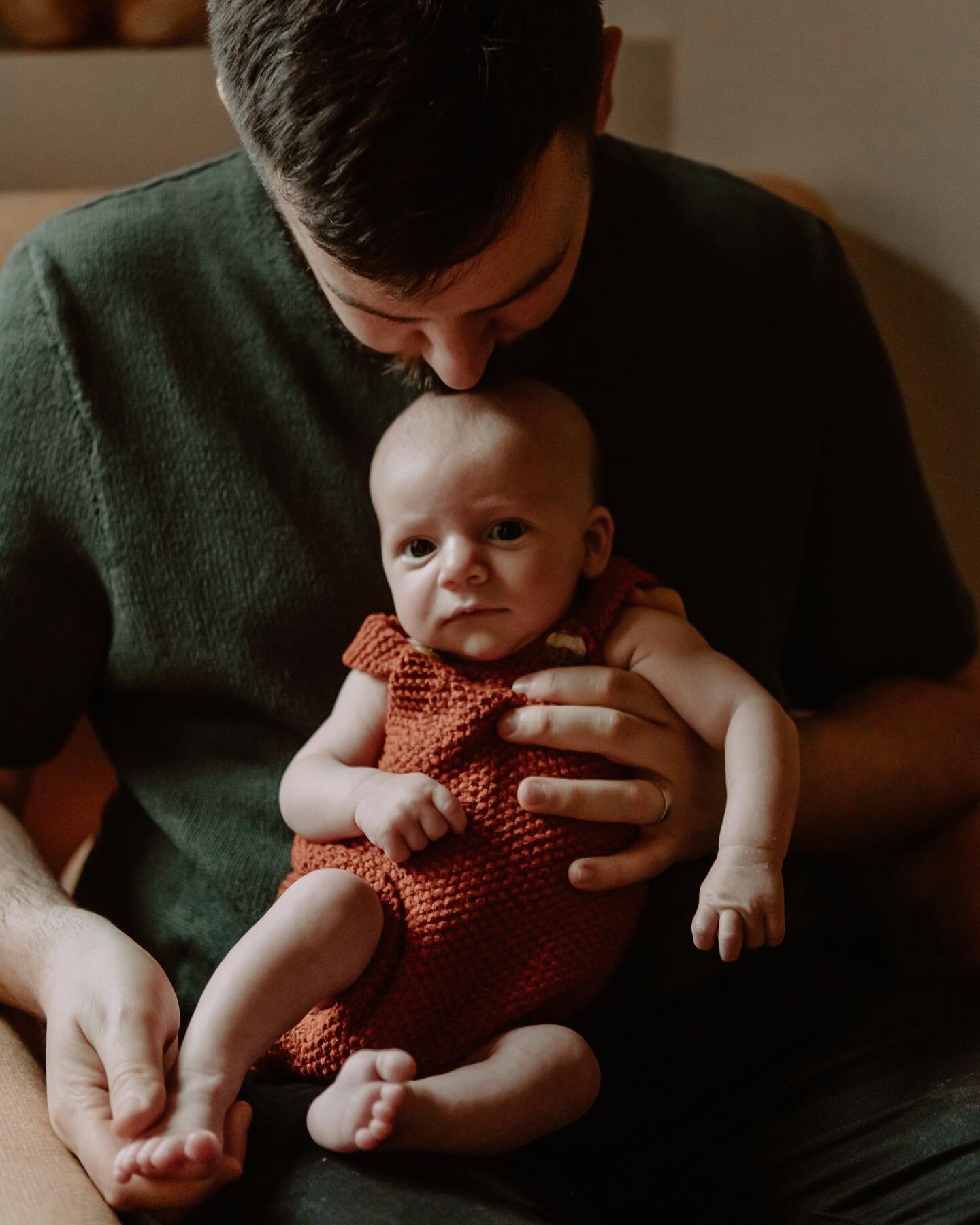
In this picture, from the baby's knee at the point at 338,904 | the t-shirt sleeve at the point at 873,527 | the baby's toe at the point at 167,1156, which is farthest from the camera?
the t-shirt sleeve at the point at 873,527

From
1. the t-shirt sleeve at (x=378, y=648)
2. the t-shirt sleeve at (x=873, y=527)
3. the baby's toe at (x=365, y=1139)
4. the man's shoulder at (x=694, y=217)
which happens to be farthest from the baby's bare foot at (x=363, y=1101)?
the man's shoulder at (x=694, y=217)

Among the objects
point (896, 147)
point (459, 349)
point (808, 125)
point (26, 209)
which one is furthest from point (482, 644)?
point (808, 125)

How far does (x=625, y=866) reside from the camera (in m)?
0.99

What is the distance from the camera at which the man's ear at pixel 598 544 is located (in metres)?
1.10

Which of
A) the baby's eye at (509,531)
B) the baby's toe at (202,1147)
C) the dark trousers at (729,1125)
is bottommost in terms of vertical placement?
the dark trousers at (729,1125)

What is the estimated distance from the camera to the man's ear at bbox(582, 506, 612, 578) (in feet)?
3.60

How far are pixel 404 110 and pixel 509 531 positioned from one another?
0.35 meters

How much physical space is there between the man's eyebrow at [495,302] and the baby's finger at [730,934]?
484 millimetres

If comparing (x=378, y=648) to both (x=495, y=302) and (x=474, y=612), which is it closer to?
(x=474, y=612)

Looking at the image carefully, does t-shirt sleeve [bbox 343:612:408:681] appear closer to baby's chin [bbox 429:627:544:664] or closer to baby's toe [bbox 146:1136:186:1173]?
baby's chin [bbox 429:627:544:664]

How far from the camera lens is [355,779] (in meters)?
1.00

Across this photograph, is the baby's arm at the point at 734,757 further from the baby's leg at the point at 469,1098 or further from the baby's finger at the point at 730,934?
the baby's leg at the point at 469,1098

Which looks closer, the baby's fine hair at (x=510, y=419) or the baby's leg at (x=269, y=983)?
the baby's leg at (x=269, y=983)

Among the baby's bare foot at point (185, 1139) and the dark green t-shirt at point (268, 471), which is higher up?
the dark green t-shirt at point (268, 471)
